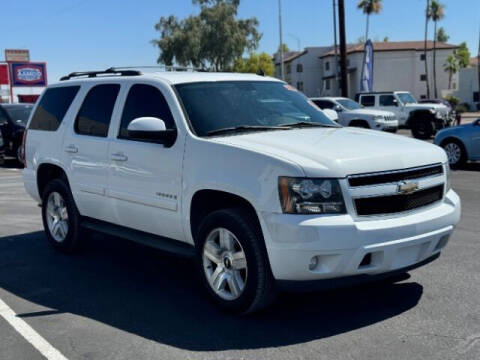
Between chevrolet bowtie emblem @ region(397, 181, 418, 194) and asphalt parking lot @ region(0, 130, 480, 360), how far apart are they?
940mm

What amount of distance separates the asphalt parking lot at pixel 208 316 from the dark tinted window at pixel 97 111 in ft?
4.66

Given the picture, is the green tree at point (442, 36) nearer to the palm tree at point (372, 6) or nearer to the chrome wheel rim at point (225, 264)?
the palm tree at point (372, 6)

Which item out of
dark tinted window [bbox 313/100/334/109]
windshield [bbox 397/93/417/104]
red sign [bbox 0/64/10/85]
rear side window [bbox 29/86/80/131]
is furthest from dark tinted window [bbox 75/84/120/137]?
red sign [bbox 0/64/10/85]

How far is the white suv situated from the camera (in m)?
4.18

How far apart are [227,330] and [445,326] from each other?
1.54m

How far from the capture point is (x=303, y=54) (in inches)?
3398

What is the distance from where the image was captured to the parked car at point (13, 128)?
17.6 meters

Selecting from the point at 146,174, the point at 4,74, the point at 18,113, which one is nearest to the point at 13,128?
the point at 18,113

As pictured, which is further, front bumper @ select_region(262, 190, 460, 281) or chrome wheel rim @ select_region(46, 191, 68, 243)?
chrome wheel rim @ select_region(46, 191, 68, 243)

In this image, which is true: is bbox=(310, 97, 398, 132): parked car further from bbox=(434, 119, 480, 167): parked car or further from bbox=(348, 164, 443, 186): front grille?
bbox=(348, 164, 443, 186): front grille

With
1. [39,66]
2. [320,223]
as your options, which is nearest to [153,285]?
[320,223]

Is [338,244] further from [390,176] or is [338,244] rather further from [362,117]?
[362,117]

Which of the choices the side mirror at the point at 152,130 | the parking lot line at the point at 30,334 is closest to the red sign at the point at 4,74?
the parking lot line at the point at 30,334

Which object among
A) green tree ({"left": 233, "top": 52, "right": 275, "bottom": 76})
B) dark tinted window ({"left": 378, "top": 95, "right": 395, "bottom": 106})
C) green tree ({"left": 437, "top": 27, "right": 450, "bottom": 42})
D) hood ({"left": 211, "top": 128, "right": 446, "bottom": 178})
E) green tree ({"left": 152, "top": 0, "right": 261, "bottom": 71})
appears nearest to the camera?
hood ({"left": 211, "top": 128, "right": 446, "bottom": 178})
